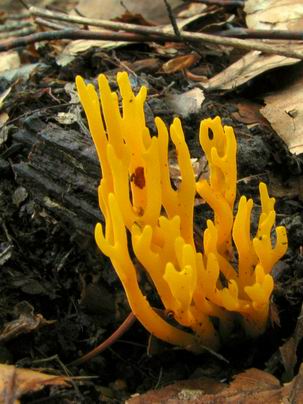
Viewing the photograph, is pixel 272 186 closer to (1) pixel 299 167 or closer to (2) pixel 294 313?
(1) pixel 299 167

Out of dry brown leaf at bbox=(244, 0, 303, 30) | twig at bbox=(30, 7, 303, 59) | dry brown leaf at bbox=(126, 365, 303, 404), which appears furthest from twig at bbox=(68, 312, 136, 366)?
dry brown leaf at bbox=(244, 0, 303, 30)

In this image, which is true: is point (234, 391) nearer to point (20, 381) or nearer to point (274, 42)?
point (20, 381)

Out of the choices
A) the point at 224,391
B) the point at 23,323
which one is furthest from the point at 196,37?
the point at 224,391

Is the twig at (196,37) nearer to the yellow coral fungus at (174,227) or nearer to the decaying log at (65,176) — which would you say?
the decaying log at (65,176)

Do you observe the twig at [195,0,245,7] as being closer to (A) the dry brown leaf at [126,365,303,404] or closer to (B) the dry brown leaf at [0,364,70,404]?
(A) the dry brown leaf at [126,365,303,404]

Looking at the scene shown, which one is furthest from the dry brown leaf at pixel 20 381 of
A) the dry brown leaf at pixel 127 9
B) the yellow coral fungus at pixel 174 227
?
the dry brown leaf at pixel 127 9

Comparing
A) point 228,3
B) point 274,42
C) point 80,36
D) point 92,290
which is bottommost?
point 92,290
